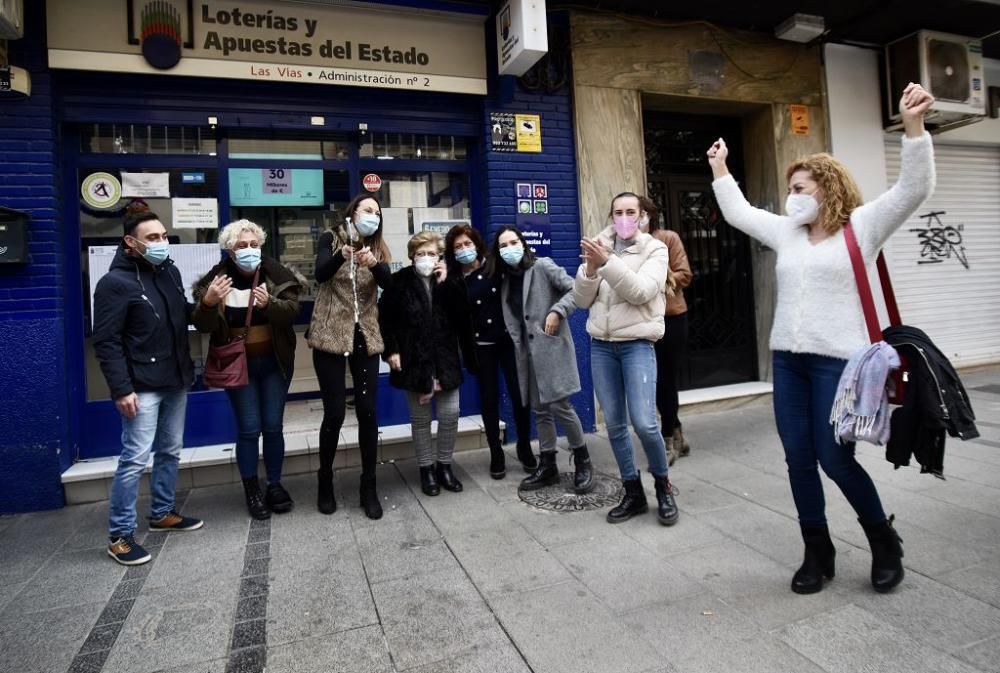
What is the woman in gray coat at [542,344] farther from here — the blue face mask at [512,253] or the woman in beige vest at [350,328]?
the woman in beige vest at [350,328]

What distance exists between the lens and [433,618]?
8.85ft

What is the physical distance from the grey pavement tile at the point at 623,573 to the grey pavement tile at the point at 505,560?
0.10 m

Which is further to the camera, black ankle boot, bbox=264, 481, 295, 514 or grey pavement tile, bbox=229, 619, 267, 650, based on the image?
black ankle boot, bbox=264, 481, 295, 514

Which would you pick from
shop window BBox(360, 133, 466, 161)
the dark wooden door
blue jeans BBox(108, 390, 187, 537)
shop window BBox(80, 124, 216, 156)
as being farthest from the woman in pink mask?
shop window BBox(80, 124, 216, 156)

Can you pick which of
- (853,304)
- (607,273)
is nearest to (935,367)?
(853,304)

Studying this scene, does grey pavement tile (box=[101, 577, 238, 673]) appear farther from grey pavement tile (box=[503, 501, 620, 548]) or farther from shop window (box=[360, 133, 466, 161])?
shop window (box=[360, 133, 466, 161])

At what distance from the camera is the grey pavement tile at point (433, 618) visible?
2463mm

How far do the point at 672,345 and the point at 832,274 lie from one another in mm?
2350

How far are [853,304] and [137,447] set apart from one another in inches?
147

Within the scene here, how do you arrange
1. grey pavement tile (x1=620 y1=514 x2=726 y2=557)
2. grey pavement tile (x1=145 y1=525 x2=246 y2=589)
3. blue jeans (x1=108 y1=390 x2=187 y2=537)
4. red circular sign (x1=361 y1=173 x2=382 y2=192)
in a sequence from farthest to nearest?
red circular sign (x1=361 y1=173 x2=382 y2=192) < blue jeans (x1=108 y1=390 x2=187 y2=537) < grey pavement tile (x1=620 y1=514 x2=726 y2=557) < grey pavement tile (x1=145 y1=525 x2=246 y2=589)

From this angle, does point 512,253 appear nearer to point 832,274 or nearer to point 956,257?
point 832,274

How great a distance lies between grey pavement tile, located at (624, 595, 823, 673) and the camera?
2.26m

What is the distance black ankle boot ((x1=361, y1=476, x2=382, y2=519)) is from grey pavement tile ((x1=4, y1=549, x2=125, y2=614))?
136cm

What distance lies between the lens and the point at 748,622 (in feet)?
8.38
